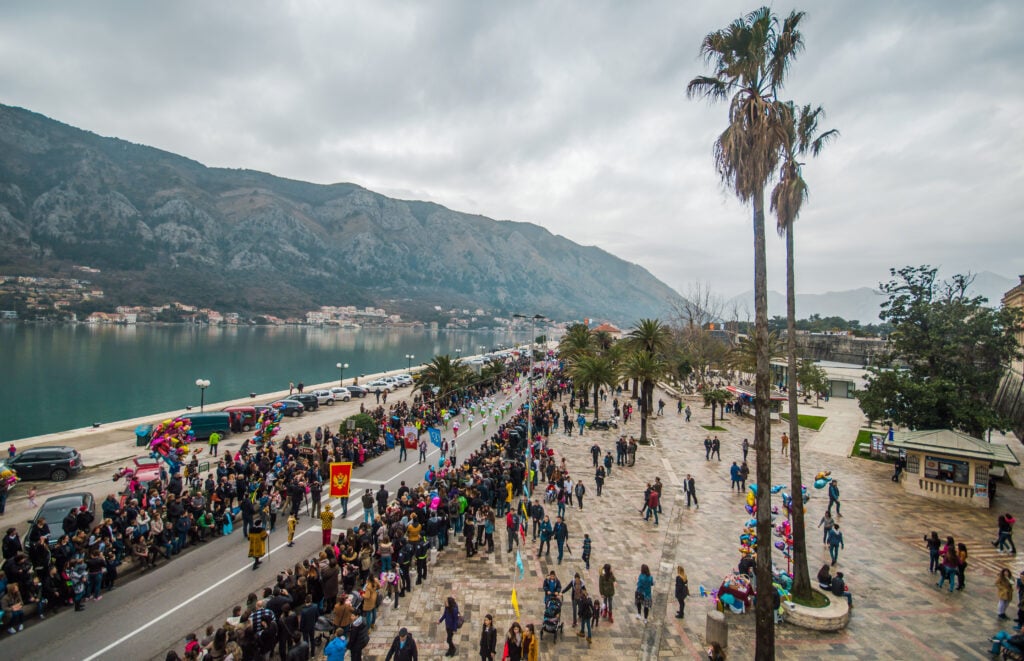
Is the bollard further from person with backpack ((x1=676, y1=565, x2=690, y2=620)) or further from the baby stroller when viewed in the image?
the baby stroller

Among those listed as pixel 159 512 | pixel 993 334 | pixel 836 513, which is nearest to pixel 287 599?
pixel 159 512

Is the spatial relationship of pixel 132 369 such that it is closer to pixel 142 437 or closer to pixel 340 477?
pixel 142 437

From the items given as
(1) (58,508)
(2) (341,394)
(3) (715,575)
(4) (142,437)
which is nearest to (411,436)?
(1) (58,508)

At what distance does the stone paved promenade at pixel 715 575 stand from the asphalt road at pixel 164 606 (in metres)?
4.10

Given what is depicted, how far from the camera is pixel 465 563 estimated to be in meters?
14.5

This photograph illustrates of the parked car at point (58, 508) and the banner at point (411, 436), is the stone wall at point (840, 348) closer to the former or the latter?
the banner at point (411, 436)

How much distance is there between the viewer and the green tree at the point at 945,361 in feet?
80.5

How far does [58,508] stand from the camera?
48.4 feet

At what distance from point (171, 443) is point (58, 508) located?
424cm

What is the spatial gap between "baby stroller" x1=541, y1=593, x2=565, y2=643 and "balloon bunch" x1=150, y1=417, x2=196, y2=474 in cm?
1561

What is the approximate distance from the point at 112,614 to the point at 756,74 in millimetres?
18115

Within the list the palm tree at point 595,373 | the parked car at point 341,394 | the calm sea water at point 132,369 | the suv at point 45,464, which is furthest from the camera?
the calm sea water at point 132,369

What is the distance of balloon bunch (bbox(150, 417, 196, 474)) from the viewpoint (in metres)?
18.6

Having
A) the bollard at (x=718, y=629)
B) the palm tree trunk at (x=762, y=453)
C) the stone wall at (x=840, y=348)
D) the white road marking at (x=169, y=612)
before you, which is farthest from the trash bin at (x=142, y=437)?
the stone wall at (x=840, y=348)
